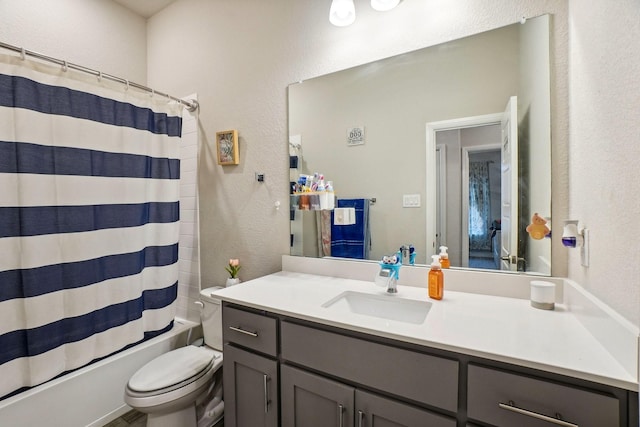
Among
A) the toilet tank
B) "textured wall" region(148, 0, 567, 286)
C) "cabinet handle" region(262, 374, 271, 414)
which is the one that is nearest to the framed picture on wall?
"textured wall" region(148, 0, 567, 286)

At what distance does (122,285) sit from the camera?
5.61 ft

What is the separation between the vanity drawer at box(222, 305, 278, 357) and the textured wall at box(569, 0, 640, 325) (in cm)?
107

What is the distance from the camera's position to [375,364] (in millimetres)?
941

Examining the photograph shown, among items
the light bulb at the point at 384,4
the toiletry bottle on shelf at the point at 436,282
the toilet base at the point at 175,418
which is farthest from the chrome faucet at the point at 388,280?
the light bulb at the point at 384,4

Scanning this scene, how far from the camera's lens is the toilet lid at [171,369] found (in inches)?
53.1

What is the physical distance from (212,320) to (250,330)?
2.46 ft

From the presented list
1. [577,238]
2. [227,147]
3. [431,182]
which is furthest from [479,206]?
[227,147]

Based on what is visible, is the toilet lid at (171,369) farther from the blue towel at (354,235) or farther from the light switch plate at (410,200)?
the light switch plate at (410,200)

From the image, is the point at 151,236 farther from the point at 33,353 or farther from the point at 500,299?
the point at 500,299

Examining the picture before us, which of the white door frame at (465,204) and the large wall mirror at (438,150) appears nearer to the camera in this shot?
the large wall mirror at (438,150)

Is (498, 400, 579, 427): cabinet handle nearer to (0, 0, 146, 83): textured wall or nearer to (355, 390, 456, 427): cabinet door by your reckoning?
(355, 390, 456, 427): cabinet door

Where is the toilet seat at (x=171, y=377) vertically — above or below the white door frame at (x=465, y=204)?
below

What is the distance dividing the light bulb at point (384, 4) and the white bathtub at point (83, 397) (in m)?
2.31

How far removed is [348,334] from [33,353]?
1.54 m
